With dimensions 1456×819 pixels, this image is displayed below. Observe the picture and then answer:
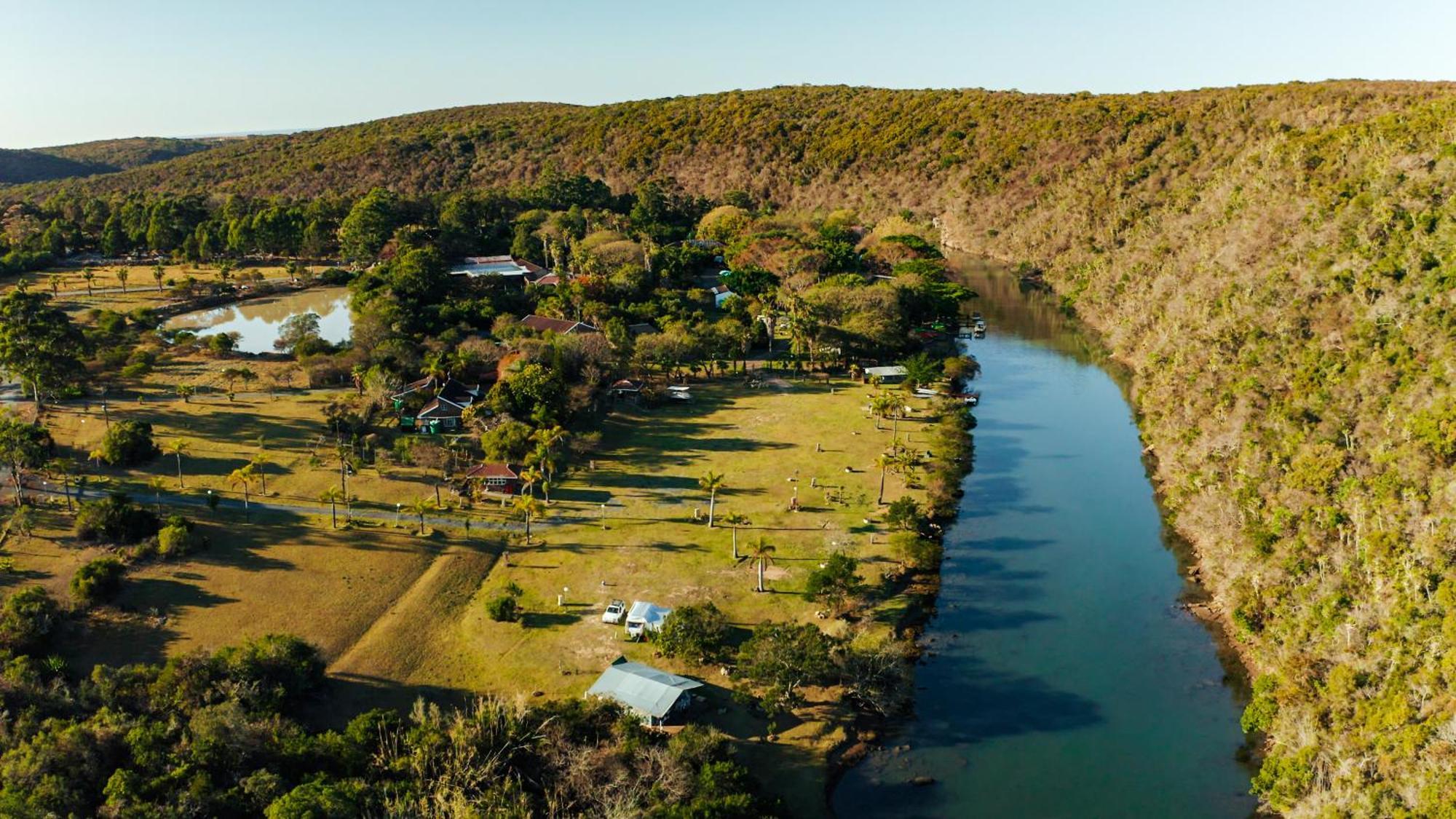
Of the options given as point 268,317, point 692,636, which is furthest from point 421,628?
point 268,317

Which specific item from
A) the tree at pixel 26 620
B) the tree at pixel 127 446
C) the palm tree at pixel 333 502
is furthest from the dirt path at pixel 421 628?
the tree at pixel 127 446

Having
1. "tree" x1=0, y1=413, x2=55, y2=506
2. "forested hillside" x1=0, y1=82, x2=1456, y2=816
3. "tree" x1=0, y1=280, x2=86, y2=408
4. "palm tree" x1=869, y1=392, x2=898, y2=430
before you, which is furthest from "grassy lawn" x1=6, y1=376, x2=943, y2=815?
"forested hillside" x1=0, y1=82, x2=1456, y2=816

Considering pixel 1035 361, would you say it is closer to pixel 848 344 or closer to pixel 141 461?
pixel 848 344

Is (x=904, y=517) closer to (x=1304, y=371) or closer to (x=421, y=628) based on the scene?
(x=1304, y=371)

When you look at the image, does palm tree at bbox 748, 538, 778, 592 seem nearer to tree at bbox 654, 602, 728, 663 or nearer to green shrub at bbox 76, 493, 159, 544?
tree at bbox 654, 602, 728, 663

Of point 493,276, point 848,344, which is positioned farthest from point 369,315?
point 848,344

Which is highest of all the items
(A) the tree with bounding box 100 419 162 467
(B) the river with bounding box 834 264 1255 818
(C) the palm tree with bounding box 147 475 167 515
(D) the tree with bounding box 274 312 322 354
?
(D) the tree with bounding box 274 312 322 354

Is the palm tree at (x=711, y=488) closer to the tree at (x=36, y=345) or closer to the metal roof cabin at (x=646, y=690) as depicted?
the metal roof cabin at (x=646, y=690)
